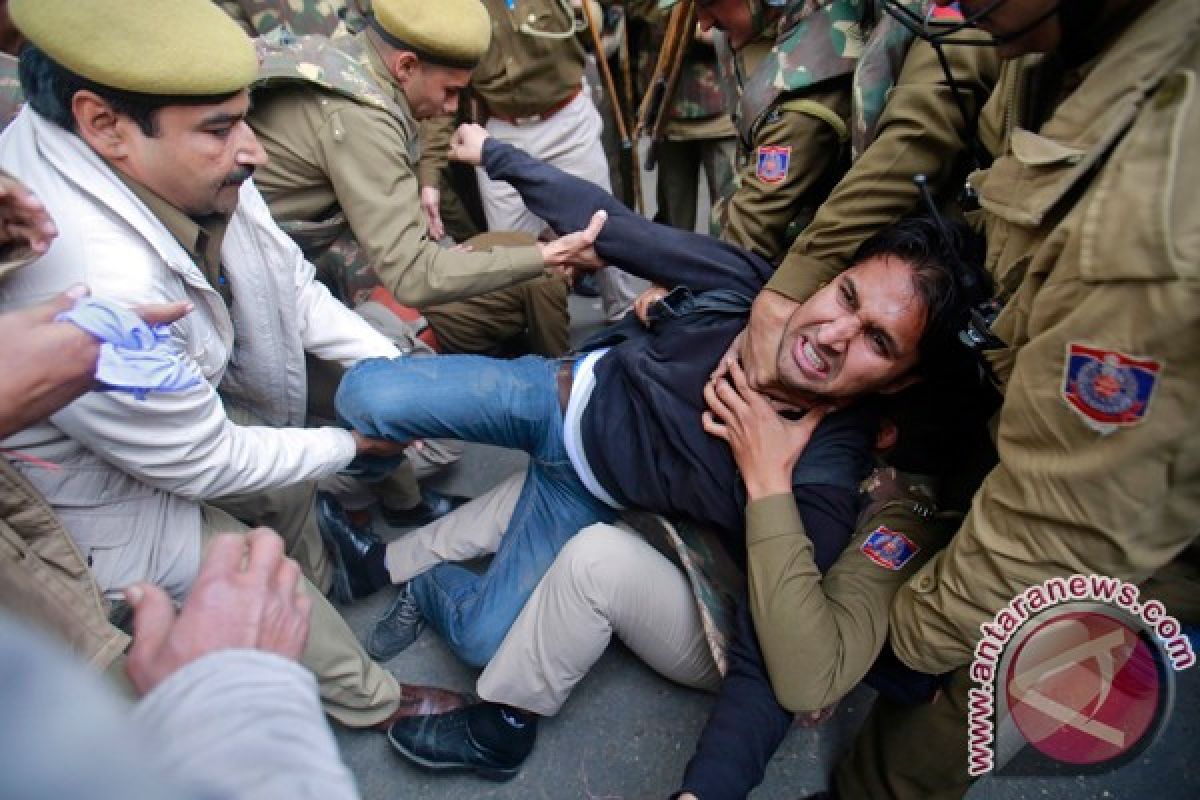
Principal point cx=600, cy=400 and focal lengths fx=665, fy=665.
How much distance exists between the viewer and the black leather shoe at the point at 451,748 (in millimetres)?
1552

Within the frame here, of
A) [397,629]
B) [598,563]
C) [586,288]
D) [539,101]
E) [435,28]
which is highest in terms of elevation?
[435,28]

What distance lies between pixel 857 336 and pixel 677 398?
1.40 feet

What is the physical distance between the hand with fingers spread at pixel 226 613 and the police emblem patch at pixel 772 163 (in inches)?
61.0

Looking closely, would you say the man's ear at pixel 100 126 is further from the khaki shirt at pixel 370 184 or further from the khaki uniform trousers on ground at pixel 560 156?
the khaki uniform trousers on ground at pixel 560 156

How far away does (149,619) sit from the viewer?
83 cm

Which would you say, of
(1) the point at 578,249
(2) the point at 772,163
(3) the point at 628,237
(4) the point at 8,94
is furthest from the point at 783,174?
(4) the point at 8,94

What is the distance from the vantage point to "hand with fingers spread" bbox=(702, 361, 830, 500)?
132 centimetres

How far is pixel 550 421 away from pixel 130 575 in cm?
96

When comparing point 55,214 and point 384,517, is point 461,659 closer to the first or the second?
point 384,517

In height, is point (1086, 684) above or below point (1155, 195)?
below

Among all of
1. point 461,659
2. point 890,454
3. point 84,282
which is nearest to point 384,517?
point 461,659

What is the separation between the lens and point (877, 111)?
1.62 m

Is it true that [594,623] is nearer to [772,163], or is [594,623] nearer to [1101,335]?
[1101,335]

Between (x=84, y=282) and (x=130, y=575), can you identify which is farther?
(x=130, y=575)
